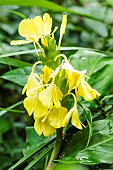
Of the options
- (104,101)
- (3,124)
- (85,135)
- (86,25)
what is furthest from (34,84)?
(86,25)

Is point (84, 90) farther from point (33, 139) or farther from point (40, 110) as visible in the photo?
point (33, 139)

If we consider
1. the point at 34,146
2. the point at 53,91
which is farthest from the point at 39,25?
the point at 34,146

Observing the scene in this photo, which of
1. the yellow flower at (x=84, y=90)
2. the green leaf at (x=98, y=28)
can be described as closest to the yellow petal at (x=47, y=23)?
the yellow flower at (x=84, y=90)

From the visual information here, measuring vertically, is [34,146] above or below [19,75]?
below

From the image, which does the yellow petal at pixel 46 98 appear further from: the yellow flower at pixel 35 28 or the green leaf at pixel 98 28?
the green leaf at pixel 98 28

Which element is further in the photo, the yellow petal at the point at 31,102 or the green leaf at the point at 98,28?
the green leaf at the point at 98,28

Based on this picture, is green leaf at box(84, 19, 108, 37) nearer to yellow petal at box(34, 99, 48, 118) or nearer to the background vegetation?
the background vegetation
